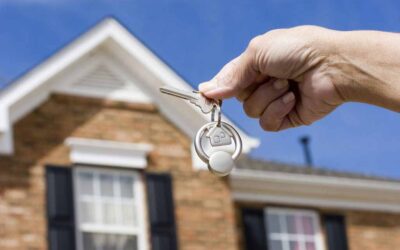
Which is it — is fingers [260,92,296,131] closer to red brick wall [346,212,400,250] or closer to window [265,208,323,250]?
window [265,208,323,250]

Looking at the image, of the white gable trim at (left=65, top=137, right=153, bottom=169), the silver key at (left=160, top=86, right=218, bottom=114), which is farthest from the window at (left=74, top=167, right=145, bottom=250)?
the silver key at (left=160, top=86, right=218, bottom=114)

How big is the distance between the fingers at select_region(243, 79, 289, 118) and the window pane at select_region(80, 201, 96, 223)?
13672 mm

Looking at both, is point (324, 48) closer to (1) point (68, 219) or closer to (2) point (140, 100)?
(1) point (68, 219)

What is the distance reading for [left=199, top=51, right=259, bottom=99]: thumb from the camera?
3436 millimetres

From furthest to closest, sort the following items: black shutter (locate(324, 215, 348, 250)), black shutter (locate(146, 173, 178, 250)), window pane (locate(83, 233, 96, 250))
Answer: black shutter (locate(324, 215, 348, 250)) < black shutter (locate(146, 173, 178, 250)) < window pane (locate(83, 233, 96, 250))

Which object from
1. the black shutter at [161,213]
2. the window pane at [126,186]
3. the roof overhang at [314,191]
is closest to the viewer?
the window pane at [126,186]

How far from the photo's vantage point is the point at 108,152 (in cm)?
1766

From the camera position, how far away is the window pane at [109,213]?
1727cm

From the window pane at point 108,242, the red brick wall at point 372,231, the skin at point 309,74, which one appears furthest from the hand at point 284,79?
the red brick wall at point 372,231

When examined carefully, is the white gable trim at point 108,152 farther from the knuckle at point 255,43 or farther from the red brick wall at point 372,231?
the knuckle at point 255,43

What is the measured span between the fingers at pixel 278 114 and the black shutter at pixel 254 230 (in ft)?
51.6

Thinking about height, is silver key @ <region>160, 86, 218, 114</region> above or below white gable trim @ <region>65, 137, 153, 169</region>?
below

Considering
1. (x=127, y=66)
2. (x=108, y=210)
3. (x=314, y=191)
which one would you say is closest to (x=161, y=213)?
(x=108, y=210)

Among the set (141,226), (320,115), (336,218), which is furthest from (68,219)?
(320,115)
